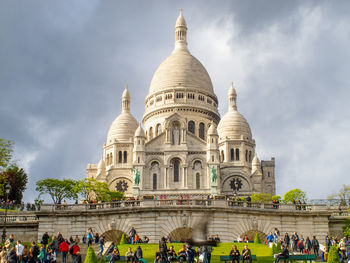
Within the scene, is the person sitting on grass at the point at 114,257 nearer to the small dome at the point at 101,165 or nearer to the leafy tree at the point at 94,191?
the leafy tree at the point at 94,191

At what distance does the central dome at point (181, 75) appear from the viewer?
106m

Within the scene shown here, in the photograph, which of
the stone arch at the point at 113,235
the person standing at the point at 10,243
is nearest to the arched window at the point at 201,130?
the stone arch at the point at 113,235

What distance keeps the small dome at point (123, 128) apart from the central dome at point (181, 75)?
7.22m

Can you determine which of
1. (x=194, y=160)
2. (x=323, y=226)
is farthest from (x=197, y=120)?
(x=323, y=226)

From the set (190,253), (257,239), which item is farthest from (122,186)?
(190,253)

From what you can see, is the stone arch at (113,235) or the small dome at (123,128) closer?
the stone arch at (113,235)

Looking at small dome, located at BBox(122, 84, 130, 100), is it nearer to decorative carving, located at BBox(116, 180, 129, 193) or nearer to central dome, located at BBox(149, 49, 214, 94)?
central dome, located at BBox(149, 49, 214, 94)

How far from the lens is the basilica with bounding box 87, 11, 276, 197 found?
286 feet

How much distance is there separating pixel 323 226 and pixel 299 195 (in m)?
40.0

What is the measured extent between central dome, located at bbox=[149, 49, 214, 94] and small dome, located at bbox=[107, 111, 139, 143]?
7.22m

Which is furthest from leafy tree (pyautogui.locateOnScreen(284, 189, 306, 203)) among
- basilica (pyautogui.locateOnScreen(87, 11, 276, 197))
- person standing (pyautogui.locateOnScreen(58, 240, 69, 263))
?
person standing (pyautogui.locateOnScreen(58, 240, 69, 263))

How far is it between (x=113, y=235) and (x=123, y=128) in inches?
2429

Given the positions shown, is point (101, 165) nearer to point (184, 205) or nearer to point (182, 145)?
point (182, 145)

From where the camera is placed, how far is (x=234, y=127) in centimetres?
9875
